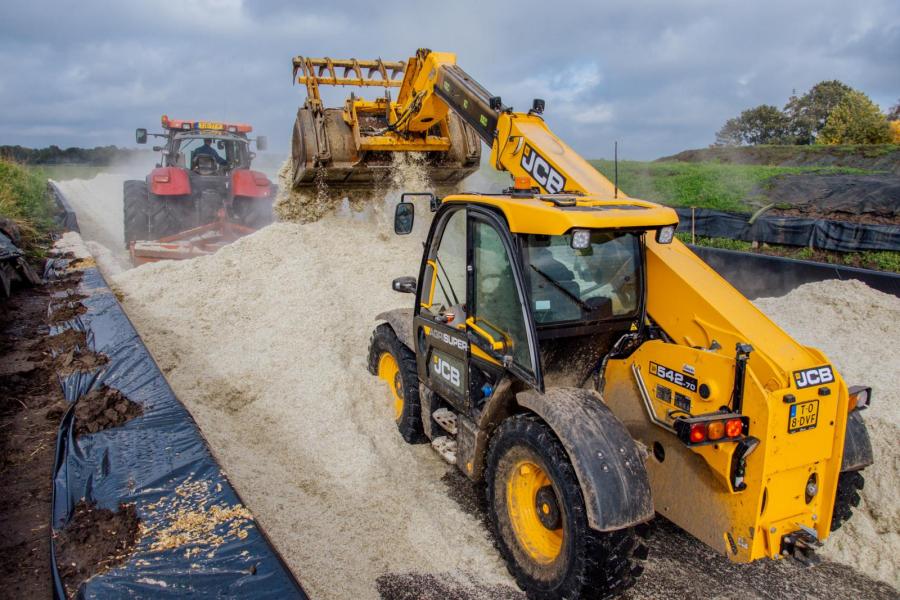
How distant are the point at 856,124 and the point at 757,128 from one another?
744cm

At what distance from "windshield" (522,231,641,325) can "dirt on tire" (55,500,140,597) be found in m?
2.03

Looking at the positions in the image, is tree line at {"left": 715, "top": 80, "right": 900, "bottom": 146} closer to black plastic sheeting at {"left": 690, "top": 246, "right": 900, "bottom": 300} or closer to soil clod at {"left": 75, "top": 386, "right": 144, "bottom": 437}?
black plastic sheeting at {"left": 690, "top": 246, "right": 900, "bottom": 300}

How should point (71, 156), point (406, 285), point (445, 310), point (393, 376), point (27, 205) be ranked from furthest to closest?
point (71, 156) < point (27, 205) < point (393, 376) < point (406, 285) < point (445, 310)

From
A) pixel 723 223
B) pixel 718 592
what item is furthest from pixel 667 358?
pixel 723 223

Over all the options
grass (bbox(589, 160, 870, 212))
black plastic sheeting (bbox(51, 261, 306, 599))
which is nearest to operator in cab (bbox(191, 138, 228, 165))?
grass (bbox(589, 160, 870, 212))

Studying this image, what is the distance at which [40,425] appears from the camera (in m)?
4.25

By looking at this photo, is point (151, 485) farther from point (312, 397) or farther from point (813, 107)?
point (813, 107)

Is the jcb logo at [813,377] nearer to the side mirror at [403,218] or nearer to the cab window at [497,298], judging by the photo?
the cab window at [497,298]

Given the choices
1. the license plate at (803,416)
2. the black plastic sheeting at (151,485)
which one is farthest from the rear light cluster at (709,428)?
the black plastic sheeting at (151,485)

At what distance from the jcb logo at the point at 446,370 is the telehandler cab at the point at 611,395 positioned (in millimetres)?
12

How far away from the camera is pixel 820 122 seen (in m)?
24.4

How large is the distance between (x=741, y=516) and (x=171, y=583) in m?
2.32

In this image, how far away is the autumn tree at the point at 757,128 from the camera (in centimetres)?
2653

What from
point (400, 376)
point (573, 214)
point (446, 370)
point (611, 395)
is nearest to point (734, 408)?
point (611, 395)
